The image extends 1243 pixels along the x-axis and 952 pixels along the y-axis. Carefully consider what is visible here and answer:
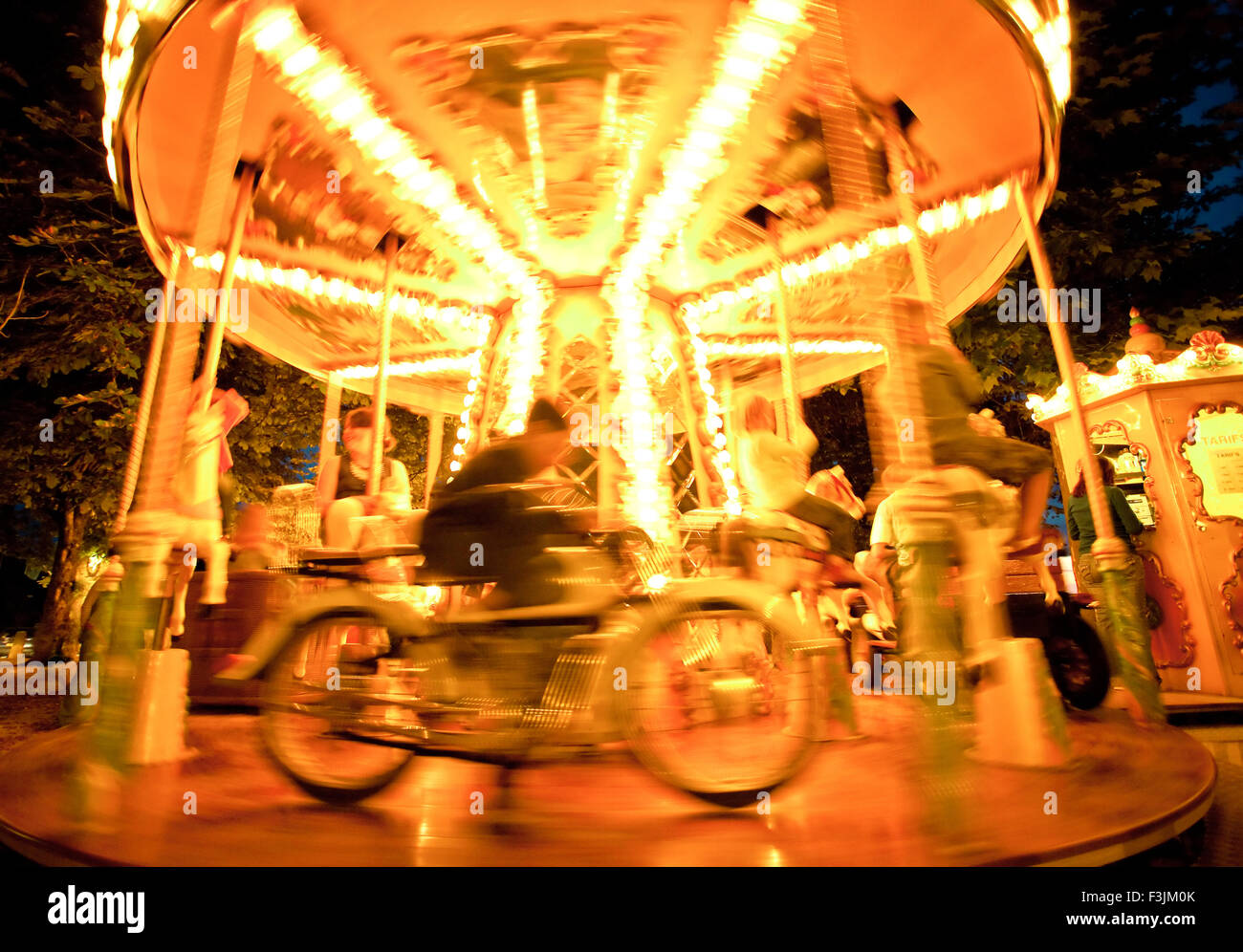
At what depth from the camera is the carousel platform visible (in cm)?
234

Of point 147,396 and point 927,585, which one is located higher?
point 147,396

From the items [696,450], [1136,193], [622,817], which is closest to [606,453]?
[696,450]

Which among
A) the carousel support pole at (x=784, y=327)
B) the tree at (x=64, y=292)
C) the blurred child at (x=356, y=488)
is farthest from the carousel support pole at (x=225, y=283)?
the tree at (x=64, y=292)

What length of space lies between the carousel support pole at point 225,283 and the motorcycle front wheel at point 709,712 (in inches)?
137

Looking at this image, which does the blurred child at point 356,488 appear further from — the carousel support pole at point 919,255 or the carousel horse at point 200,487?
the carousel support pole at point 919,255

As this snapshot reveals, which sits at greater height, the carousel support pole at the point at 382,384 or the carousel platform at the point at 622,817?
the carousel support pole at the point at 382,384

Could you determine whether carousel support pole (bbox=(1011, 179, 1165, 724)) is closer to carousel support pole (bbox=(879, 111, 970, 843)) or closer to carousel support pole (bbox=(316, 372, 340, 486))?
carousel support pole (bbox=(879, 111, 970, 843))

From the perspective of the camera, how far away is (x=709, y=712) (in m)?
2.88

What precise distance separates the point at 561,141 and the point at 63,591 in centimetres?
1076

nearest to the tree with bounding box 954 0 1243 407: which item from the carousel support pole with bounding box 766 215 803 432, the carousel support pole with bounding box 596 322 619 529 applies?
the carousel support pole with bounding box 766 215 803 432

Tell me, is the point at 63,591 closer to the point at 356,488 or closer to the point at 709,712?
the point at 356,488

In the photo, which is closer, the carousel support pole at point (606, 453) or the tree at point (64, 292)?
the carousel support pole at point (606, 453)

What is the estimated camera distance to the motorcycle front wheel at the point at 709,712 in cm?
274
